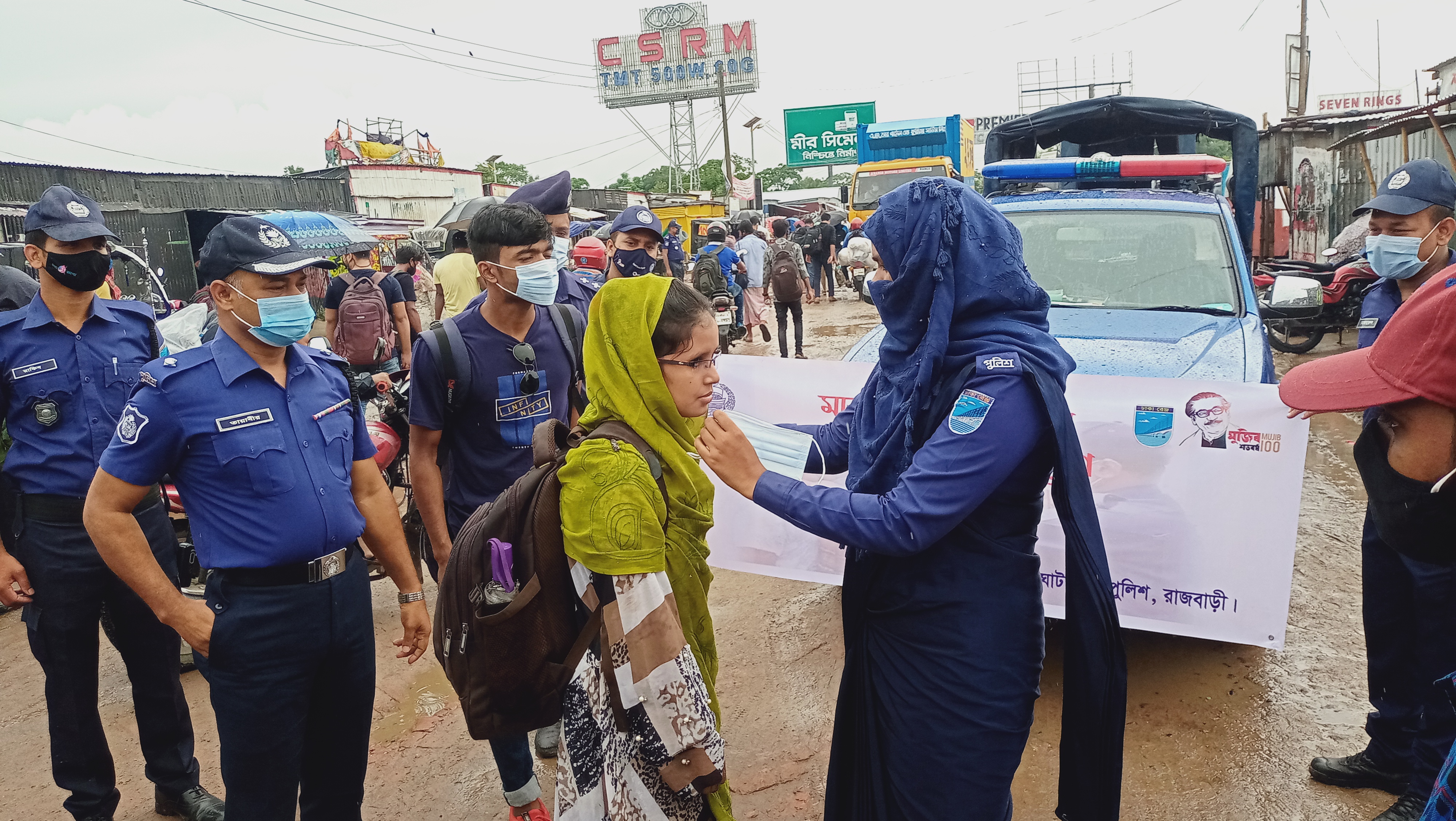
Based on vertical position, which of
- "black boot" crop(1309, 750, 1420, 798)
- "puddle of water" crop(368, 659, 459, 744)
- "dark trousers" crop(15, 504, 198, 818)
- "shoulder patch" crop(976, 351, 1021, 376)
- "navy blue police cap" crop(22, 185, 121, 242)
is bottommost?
"puddle of water" crop(368, 659, 459, 744)

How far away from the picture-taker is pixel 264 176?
23.0 meters

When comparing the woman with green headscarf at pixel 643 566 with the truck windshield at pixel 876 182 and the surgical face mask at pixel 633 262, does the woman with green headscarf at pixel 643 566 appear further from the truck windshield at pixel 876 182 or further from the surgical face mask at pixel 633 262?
the truck windshield at pixel 876 182

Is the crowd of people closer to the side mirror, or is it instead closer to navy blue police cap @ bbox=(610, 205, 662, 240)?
the side mirror

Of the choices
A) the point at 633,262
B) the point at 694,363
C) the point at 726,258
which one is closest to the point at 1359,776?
the point at 694,363

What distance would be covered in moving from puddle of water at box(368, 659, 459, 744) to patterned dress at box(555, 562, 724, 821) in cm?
201

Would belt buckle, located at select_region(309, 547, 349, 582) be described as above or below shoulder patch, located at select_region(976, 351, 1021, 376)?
below


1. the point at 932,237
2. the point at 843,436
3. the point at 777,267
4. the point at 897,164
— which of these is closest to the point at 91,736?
the point at 843,436

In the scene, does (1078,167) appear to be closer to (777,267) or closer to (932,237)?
(932,237)

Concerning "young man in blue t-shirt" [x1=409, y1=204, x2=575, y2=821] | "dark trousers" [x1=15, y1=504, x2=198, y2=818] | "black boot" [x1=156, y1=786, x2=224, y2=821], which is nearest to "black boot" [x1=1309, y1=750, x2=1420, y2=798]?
"young man in blue t-shirt" [x1=409, y1=204, x2=575, y2=821]

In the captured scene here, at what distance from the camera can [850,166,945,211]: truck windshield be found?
19219 millimetres

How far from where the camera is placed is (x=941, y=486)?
178 cm

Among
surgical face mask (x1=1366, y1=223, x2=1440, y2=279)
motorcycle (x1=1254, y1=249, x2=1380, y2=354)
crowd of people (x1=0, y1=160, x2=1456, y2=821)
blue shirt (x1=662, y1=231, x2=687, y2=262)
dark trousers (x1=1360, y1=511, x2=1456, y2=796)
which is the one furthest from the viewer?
blue shirt (x1=662, y1=231, x2=687, y2=262)

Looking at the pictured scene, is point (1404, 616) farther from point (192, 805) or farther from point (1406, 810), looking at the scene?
point (192, 805)

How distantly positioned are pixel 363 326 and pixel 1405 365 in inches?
285
